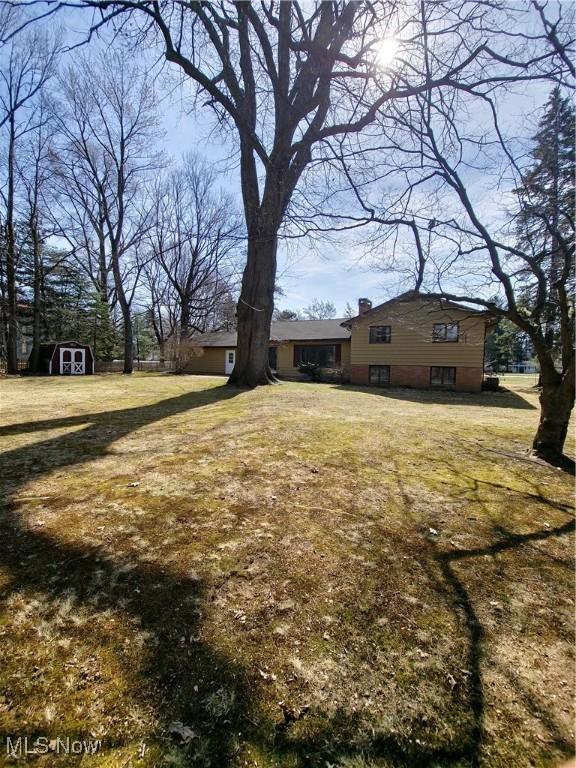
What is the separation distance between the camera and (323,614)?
1.94m

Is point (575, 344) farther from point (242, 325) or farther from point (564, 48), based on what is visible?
point (242, 325)

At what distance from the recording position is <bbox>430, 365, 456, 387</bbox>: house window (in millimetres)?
17750

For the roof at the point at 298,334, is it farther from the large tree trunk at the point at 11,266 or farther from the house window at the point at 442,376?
the large tree trunk at the point at 11,266

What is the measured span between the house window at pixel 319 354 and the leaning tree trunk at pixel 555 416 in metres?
17.5

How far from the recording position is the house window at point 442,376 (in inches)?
699

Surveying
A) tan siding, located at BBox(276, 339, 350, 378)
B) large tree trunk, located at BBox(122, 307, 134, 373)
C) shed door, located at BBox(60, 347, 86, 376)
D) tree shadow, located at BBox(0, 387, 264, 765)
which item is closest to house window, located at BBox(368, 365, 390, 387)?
tan siding, located at BBox(276, 339, 350, 378)

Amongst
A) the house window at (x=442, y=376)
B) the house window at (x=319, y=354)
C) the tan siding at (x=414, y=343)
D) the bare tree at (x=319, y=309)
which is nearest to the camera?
the tan siding at (x=414, y=343)

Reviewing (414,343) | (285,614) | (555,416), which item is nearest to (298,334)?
(414,343)

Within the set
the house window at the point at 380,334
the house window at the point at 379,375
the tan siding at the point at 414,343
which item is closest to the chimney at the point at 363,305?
the tan siding at the point at 414,343

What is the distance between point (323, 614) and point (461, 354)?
17.7 m

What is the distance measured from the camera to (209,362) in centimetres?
2730

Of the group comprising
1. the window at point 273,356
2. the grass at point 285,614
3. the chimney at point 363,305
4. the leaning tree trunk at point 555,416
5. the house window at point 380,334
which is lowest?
the grass at point 285,614

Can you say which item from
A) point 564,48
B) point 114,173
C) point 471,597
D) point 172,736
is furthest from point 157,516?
point 114,173

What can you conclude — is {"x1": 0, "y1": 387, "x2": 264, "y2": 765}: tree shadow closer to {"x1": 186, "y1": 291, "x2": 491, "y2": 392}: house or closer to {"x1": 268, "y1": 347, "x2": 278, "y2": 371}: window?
{"x1": 186, "y1": 291, "x2": 491, "y2": 392}: house
